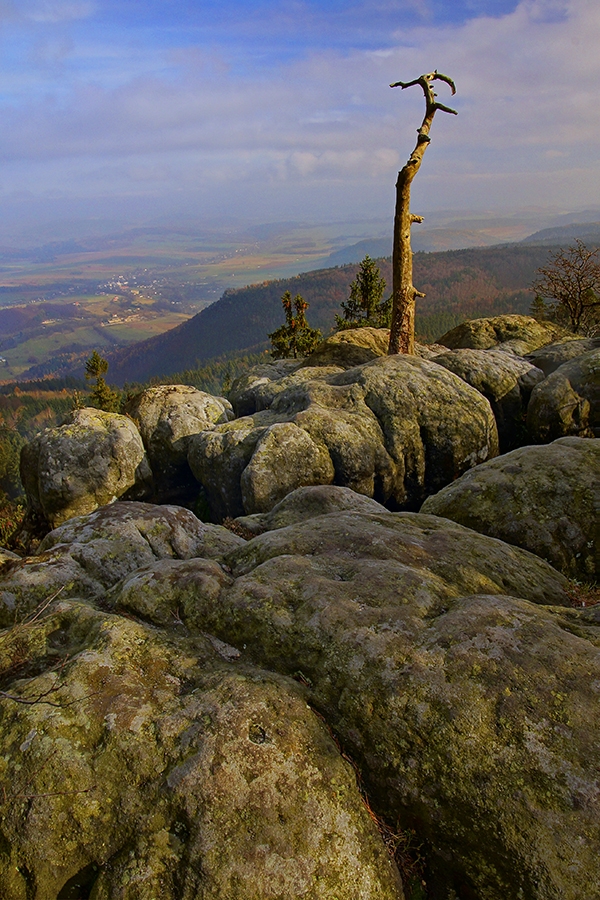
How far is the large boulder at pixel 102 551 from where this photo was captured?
38.2 feet

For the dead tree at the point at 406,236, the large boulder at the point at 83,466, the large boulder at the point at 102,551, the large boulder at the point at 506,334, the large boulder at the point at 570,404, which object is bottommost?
the large boulder at the point at 83,466

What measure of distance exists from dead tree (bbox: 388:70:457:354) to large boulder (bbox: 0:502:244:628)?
59.9 feet

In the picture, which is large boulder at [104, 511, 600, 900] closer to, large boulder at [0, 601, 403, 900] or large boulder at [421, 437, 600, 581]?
large boulder at [0, 601, 403, 900]

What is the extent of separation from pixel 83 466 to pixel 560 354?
2813cm

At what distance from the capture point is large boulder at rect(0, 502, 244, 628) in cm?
1163

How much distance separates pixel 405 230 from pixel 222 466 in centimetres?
1742

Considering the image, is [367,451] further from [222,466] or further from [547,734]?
[547,734]

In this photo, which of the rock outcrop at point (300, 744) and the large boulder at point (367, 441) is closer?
the rock outcrop at point (300, 744)

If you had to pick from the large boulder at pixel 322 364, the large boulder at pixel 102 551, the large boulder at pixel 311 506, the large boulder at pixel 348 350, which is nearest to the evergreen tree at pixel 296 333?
the large boulder at pixel 322 364

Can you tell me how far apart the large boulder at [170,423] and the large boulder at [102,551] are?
12799mm

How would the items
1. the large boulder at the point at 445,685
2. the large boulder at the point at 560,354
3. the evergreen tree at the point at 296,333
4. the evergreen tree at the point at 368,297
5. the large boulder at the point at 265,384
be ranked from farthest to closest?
the evergreen tree at the point at 368,297 → the evergreen tree at the point at 296,333 → the large boulder at the point at 265,384 → the large boulder at the point at 560,354 → the large boulder at the point at 445,685

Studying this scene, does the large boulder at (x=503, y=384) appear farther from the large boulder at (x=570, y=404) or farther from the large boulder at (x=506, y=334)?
the large boulder at (x=506, y=334)

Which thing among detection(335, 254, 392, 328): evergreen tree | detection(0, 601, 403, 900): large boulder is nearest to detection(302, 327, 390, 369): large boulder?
detection(0, 601, 403, 900): large boulder

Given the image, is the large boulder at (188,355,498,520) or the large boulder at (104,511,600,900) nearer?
the large boulder at (104,511,600,900)
